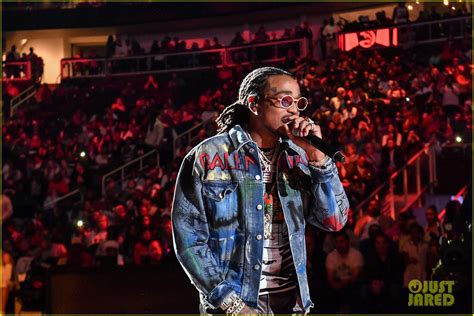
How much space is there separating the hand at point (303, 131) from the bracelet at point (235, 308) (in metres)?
0.60

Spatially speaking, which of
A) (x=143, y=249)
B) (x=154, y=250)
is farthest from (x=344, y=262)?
(x=143, y=249)

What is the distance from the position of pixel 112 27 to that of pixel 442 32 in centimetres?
1201

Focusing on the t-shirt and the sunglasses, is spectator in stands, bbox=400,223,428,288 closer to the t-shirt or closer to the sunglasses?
the t-shirt

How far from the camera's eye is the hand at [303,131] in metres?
3.41

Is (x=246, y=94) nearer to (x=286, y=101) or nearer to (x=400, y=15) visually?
(x=286, y=101)

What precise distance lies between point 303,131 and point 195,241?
0.59 metres

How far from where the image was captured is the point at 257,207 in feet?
11.6

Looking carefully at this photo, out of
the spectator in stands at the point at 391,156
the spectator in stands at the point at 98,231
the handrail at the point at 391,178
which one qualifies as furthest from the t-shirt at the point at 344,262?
the spectator in stands at the point at 98,231

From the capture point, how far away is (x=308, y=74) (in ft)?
59.9

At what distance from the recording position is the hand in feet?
11.2

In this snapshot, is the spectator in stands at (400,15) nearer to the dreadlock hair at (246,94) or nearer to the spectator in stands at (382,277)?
the spectator in stands at (382,277)

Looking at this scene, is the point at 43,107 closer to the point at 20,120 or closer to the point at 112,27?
the point at 20,120

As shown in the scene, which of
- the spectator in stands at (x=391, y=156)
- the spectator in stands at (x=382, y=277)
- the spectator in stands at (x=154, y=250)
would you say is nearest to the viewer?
the spectator in stands at (x=382, y=277)

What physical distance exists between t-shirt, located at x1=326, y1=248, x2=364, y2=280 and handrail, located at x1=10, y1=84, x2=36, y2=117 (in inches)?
644
